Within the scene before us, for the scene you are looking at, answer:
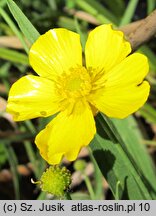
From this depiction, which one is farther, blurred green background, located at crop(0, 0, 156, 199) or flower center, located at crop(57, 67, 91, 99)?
blurred green background, located at crop(0, 0, 156, 199)

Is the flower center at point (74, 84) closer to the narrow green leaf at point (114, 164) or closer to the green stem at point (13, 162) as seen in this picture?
the narrow green leaf at point (114, 164)

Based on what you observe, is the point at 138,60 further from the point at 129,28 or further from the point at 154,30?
the point at 129,28

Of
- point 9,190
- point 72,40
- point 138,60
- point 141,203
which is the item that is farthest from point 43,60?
point 9,190

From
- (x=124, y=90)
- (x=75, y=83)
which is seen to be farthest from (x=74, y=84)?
(x=124, y=90)

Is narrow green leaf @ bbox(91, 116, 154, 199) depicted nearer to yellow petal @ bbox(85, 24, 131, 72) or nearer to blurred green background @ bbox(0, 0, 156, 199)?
yellow petal @ bbox(85, 24, 131, 72)

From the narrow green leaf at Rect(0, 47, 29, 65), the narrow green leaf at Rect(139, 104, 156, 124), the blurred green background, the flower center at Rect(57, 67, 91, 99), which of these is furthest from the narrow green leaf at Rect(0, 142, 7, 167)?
the flower center at Rect(57, 67, 91, 99)

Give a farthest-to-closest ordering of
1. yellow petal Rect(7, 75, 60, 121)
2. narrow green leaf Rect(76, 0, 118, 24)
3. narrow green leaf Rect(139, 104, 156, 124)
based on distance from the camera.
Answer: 1. narrow green leaf Rect(76, 0, 118, 24)
2. narrow green leaf Rect(139, 104, 156, 124)
3. yellow petal Rect(7, 75, 60, 121)

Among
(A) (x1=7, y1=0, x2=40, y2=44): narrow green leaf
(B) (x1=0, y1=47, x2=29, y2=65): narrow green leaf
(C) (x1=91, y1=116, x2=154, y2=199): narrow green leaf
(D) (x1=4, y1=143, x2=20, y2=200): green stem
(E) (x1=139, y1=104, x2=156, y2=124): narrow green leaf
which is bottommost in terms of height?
(D) (x1=4, y1=143, x2=20, y2=200): green stem
